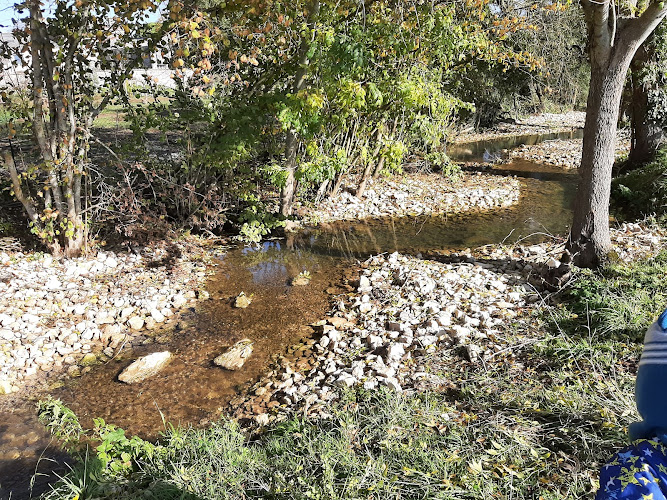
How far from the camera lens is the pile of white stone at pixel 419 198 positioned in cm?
967

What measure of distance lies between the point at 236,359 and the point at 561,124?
22.3m

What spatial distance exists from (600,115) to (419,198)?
5576 millimetres

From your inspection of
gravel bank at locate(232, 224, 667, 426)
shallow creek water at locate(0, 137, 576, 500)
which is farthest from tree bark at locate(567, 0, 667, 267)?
shallow creek water at locate(0, 137, 576, 500)

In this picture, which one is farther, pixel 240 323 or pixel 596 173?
pixel 240 323

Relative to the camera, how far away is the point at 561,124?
21812mm

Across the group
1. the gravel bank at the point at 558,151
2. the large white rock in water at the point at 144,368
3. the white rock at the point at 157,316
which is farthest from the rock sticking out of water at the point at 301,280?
the gravel bank at the point at 558,151

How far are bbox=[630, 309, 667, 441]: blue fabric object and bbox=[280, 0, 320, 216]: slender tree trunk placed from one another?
631cm

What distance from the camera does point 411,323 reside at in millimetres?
4926

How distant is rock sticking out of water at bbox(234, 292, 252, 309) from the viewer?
5891 millimetres

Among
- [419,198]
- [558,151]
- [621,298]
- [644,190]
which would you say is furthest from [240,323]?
[558,151]

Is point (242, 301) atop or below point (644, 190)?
below

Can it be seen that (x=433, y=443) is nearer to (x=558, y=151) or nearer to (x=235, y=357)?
(x=235, y=357)

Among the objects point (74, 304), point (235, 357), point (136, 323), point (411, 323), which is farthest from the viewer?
point (74, 304)

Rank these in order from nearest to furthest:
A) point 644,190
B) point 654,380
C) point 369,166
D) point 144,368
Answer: point 654,380, point 144,368, point 644,190, point 369,166
